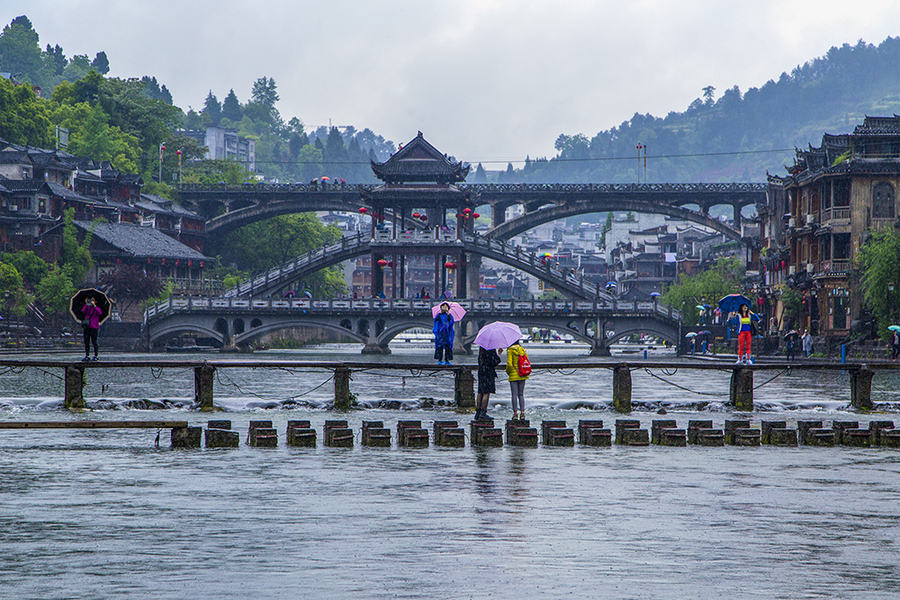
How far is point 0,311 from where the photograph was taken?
76562 mm

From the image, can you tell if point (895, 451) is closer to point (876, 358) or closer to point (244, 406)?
point (244, 406)

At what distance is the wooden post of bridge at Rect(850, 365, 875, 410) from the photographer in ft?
88.5

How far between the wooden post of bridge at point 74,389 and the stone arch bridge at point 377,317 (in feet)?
182

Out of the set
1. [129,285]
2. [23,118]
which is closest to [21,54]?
[23,118]

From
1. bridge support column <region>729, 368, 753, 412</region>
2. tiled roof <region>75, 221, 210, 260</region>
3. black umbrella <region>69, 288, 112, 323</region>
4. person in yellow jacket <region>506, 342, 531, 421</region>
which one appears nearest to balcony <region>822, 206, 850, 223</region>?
bridge support column <region>729, 368, 753, 412</region>

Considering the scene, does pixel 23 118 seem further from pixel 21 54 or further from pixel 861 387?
pixel 21 54

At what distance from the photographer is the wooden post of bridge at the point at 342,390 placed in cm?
2650

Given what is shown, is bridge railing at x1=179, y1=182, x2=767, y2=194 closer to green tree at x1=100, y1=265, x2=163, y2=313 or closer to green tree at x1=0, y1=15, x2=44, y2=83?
green tree at x1=100, y1=265, x2=163, y2=313

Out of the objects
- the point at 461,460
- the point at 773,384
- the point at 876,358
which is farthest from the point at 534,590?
the point at 876,358

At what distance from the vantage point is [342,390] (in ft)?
88.3

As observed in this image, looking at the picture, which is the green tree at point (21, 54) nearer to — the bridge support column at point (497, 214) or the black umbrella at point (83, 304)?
the bridge support column at point (497, 214)

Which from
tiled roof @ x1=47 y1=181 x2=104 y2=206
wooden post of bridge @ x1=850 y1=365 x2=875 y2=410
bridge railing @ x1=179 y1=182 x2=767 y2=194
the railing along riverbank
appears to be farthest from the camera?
bridge railing @ x1=179 y1=182 x2=767 y2=194

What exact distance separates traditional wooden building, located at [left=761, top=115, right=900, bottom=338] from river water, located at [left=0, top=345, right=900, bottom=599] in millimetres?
47331

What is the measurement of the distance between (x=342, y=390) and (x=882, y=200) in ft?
154
